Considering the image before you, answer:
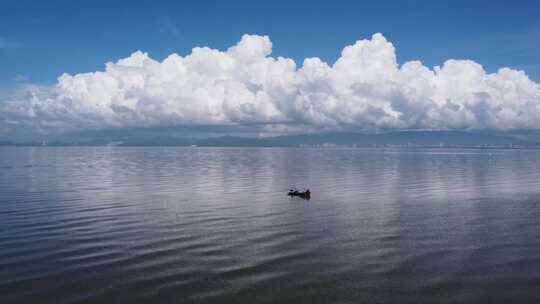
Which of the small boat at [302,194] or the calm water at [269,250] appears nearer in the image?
the calm water at [269,250]

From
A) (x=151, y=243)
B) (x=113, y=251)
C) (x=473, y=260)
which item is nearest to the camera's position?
(x=473, y=260)

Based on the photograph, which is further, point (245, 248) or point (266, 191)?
point (266, 191)

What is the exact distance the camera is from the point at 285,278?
22.7 m

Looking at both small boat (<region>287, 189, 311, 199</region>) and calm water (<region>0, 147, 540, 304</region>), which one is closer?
calm water (<region>0, 147, 540, 304</region>)

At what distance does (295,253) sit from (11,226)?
81.1 ft

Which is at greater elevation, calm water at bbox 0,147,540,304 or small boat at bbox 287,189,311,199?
small boat at bbox 287,189,311,199

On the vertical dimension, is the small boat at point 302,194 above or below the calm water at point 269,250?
above

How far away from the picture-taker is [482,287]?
2142 centimetres

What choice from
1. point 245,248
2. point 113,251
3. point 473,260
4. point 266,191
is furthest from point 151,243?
point 266,191

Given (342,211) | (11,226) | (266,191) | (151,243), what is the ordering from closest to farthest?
1. (151,243)
2. (11,226)
3. (342,211)
4. (266,191)

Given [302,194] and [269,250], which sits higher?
[302,194]

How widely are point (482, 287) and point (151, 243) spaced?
20.6 metres

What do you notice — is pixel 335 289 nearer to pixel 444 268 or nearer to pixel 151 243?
pixel 444 268

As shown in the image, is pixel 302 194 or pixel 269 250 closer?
pixel 269 250
